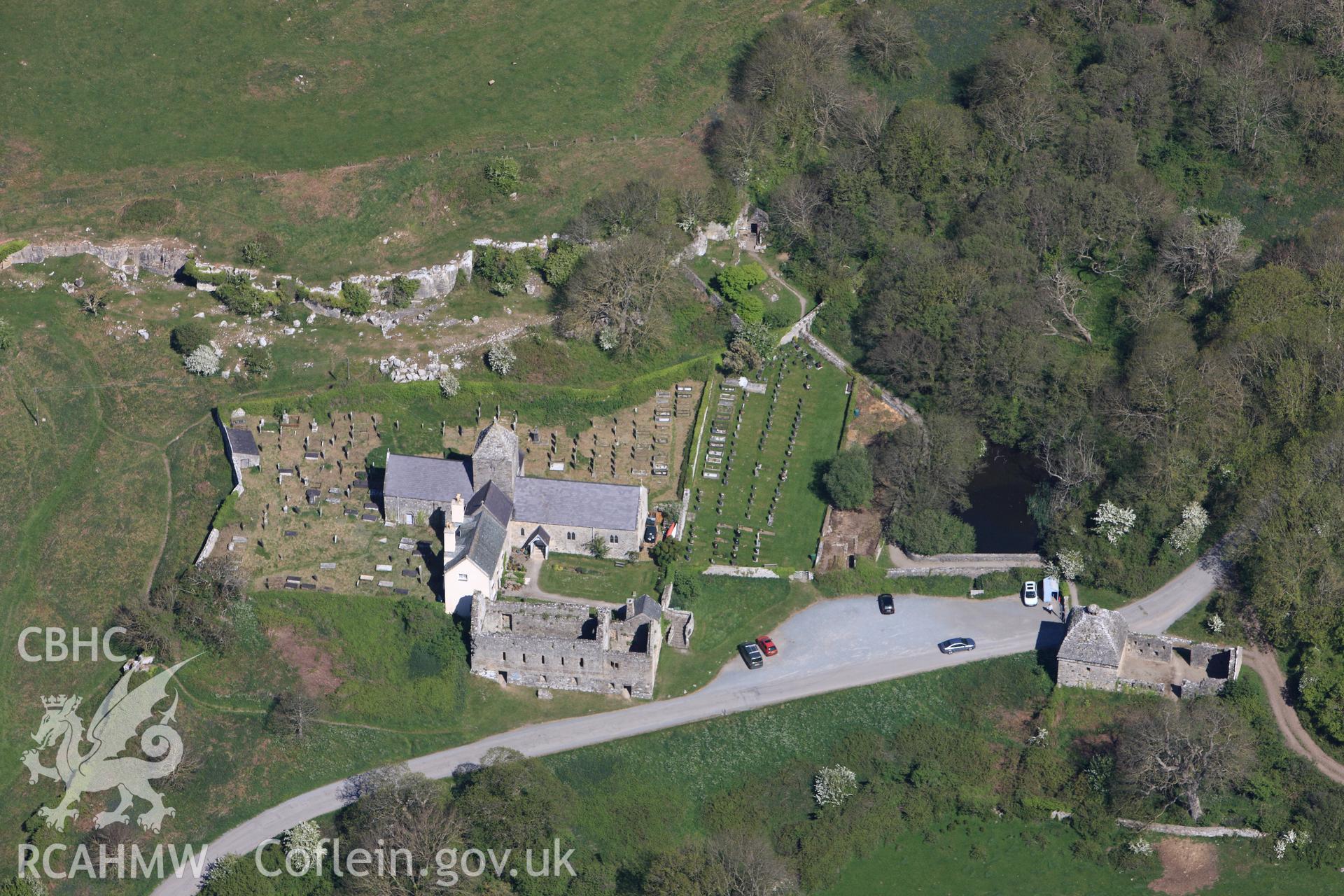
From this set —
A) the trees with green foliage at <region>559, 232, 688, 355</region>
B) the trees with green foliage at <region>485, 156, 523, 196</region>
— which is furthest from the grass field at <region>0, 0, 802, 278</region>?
the trees with green foliage at <region>559, 232, 688, 355</region>

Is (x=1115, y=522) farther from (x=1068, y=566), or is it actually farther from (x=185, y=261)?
(x=185, y=261)

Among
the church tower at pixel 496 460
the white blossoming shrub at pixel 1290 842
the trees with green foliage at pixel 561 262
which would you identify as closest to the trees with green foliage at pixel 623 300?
the trees with green foliage at pixel 561 262

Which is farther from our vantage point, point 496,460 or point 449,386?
point 449,386

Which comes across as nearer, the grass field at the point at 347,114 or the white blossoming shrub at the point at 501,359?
the white blossoming shrub at the point at 501,359

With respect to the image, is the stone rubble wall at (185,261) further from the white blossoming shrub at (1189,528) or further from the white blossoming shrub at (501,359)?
the white blossoming shrub at (1189,528)

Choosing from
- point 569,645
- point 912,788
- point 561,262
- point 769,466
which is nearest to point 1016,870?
point 912,788

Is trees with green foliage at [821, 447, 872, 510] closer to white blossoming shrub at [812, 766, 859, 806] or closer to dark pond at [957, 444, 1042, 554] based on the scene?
dark pond at [957, 444, 1042, 554]
